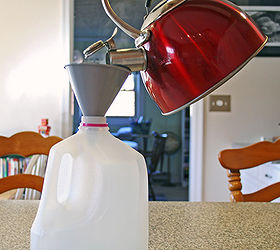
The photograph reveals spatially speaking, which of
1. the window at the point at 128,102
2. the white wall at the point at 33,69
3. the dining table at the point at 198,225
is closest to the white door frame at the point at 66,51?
the white wall at the point at 33,69

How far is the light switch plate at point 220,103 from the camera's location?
250 centimetres

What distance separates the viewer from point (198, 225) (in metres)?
0.69

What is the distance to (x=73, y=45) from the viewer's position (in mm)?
2561

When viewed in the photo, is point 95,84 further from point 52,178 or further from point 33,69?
point 33,69

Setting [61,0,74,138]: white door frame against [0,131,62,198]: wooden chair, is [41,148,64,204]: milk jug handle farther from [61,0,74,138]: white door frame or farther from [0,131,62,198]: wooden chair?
[61,0,74,138]: white door frame

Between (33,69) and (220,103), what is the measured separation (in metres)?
1.40

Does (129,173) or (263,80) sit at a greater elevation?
(263,80)

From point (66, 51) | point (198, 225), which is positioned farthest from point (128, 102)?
point (198, 225)

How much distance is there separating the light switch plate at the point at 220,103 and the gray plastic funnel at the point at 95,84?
218cm

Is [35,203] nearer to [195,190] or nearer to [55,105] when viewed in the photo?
[55,105]

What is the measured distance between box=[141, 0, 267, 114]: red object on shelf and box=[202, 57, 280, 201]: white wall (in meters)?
2.14

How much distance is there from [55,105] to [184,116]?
1.42 m

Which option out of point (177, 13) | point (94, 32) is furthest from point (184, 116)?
point (177, 13)

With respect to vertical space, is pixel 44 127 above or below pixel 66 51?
below
